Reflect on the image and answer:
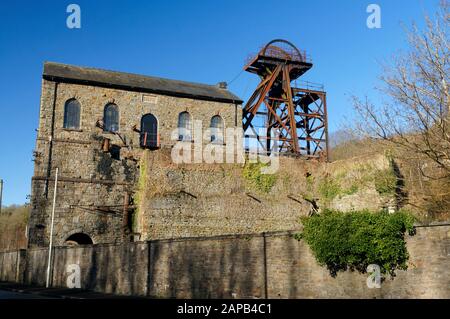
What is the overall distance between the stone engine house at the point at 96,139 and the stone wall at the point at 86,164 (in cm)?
5

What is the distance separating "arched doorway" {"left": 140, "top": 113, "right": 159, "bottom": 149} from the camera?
102 ft

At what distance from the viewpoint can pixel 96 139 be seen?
29.7m

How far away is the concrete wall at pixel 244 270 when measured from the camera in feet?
35.3

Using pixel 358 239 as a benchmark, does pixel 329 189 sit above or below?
above

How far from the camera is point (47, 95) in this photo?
29.0 m

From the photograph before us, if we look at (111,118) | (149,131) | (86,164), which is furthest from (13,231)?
(149,131)

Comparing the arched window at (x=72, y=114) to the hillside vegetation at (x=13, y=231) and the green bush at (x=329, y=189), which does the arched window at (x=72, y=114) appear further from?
the hillside vegetation at (x=13, y=231)

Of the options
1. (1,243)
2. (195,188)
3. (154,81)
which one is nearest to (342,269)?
(195,188)

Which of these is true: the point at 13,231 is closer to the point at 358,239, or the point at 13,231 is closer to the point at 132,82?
the point at 132,82

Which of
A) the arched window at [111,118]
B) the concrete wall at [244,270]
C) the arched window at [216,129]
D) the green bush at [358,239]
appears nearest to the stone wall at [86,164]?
the arched window at [111,118]

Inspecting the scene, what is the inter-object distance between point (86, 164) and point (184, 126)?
7.15 meters

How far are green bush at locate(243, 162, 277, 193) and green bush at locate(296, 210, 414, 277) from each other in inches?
618

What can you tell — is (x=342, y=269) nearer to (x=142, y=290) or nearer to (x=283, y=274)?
(x=283, y=274)
